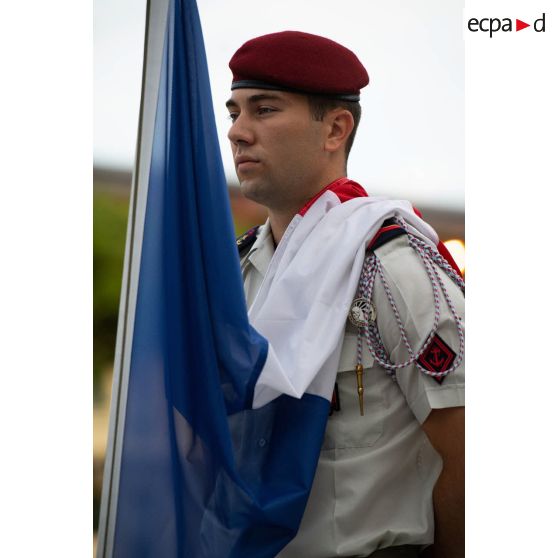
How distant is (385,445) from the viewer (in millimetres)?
1898

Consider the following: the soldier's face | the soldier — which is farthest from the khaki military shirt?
the soldier's face

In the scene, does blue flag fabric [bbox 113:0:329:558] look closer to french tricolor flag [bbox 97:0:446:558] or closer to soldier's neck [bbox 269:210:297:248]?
french tricolor flag [bbox 97:0:446:558]

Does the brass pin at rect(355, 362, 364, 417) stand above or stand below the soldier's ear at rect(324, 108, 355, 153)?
below

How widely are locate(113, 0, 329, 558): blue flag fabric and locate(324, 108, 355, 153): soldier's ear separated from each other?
19.2 inches

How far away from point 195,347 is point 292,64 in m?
0.74

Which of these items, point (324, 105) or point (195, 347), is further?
point (324, 105)

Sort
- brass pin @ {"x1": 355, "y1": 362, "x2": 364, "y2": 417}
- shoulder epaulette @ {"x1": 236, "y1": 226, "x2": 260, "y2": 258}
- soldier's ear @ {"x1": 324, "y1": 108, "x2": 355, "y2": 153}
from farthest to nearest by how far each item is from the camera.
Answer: shoulder epaulette @ {"x1": 236, "y1": 226, "x2": 260, "y2": 258} < soldier's ear @ {"x1": 324, "y1": 108, "x2": 355, "y2": 153} < brass pin @ {"x1": 355, "y1": 362, "x2": 364, "y2": 417}

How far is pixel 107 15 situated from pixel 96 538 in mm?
1068

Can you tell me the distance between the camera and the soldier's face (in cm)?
208

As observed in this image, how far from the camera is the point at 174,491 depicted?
1.67 m

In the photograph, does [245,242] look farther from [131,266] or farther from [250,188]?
[131,266]

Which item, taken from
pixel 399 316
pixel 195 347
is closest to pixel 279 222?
pixel 399 316
